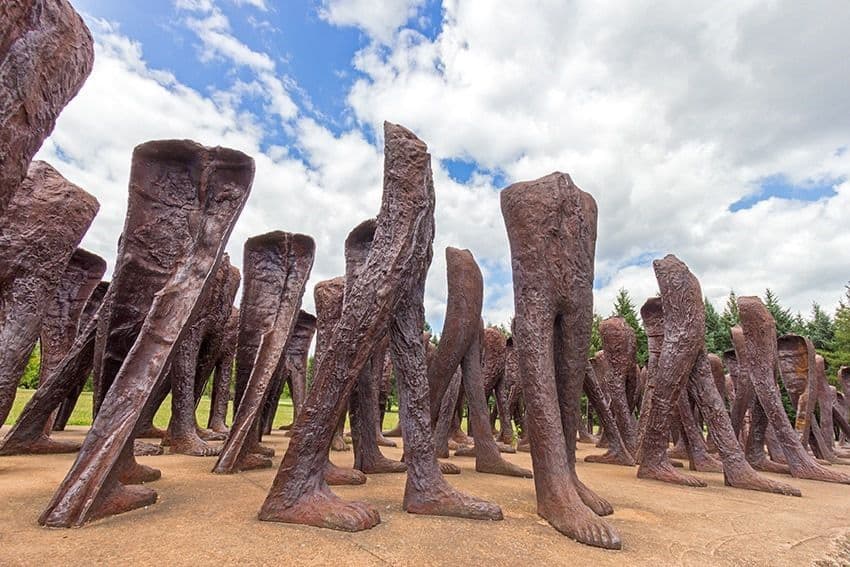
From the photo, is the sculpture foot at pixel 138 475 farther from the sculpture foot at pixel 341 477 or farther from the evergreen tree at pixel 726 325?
the evergreen tree at pixel 726 325

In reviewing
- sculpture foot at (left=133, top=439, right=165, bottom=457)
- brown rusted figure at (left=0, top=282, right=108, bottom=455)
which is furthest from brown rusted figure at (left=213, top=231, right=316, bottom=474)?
brown rusted figure at (left=0, top=282, right=108, bottom=455)

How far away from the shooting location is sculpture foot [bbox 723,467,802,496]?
5.27 m

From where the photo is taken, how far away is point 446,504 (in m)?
3.52

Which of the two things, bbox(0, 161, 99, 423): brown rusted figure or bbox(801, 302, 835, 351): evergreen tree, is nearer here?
bbox(0, 161, 99, 423): brown rusted figure

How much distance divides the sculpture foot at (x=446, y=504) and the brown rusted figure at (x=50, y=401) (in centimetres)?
359

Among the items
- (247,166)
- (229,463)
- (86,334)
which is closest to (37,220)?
(86,334)

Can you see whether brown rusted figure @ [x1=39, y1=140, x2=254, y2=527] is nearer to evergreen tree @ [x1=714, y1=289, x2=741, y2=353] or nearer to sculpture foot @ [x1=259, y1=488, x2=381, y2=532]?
sculpture foot @ [x1=259, y1=488, x2=381, y2=532]

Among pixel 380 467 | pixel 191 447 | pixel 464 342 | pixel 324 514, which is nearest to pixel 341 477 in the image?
pixel 380 467

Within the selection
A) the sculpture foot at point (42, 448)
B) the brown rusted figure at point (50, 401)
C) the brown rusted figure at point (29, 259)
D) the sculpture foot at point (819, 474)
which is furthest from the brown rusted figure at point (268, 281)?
the sculpture foot at point (819, 474)

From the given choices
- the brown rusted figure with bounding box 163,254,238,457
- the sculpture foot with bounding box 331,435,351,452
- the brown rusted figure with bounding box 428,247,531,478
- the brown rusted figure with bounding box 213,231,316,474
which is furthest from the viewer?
the sculpture foot with bounding box 331,435,351,452

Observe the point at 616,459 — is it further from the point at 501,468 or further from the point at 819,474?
the point at 501,468

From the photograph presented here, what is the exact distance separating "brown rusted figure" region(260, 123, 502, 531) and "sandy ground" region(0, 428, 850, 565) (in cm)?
15

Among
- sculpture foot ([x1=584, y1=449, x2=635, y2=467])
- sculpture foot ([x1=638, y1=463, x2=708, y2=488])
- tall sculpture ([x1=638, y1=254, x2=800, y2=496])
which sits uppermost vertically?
tall sculpture ([x1=638, y1=254, x2=800, y2=496])

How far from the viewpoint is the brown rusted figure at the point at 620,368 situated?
8.70 meters
